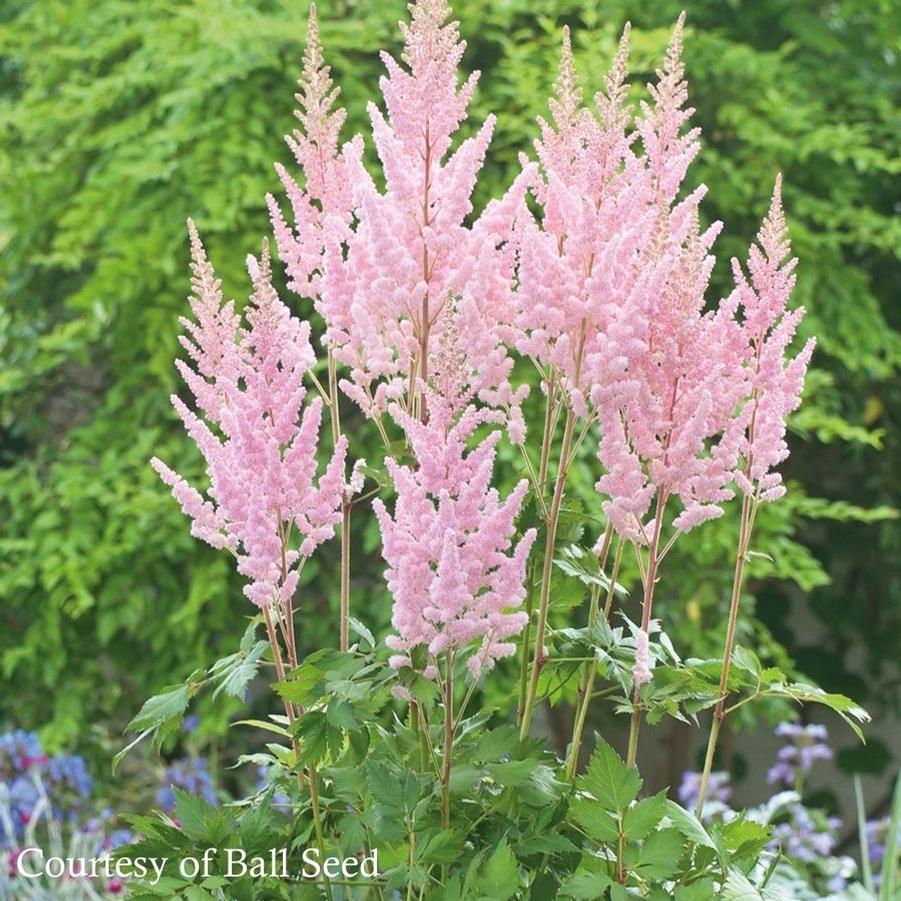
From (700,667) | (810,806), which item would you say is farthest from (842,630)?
(700,667)

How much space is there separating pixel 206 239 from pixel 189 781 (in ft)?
4.59

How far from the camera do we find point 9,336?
398 cm

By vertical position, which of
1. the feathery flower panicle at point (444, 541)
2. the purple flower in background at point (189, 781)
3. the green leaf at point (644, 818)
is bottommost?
the purple flower in background at point (189, 781)

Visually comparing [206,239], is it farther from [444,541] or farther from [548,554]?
[444,541]

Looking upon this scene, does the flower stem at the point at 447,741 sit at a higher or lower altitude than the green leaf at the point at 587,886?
higher

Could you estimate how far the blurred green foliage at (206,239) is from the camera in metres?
3.53

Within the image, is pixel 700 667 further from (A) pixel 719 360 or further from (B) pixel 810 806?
(B) pixel 810 806

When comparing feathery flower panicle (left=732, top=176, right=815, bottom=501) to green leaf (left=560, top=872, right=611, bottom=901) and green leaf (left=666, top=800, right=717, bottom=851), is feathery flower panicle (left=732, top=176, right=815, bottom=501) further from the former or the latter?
green leaf (left=560, top=872, right=611, bottom=901)

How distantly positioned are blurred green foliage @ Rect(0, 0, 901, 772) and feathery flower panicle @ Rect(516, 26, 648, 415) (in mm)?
1792

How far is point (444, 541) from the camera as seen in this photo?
4.38 ft

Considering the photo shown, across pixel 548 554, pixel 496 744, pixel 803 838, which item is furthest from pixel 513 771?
pixel 803 838

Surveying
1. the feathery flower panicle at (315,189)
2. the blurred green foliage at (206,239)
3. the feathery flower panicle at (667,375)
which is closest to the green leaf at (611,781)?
the feathery flower panicle at (667,375)

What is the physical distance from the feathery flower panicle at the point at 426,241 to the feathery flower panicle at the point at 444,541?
121mm

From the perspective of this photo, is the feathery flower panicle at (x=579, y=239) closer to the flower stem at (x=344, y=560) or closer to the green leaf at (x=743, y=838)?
the flower stem at (x=344, y=560)
